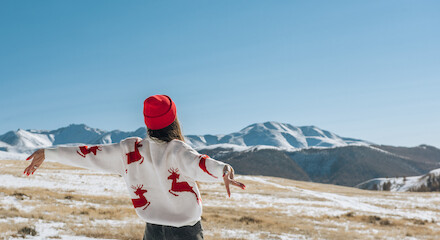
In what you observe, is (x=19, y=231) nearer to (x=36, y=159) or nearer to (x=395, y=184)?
(x=36, y=159)

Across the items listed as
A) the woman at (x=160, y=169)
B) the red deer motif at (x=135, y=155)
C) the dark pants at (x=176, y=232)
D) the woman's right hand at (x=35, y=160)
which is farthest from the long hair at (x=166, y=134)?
the woman's right hand at (x=35, y=160)

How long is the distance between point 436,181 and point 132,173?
103 m

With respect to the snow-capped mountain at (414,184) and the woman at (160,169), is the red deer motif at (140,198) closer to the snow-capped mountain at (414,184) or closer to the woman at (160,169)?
the woman at (160,169)

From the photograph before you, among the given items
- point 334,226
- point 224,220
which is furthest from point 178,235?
point 334,226

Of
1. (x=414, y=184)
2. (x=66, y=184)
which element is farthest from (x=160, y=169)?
(x=414, y=184)

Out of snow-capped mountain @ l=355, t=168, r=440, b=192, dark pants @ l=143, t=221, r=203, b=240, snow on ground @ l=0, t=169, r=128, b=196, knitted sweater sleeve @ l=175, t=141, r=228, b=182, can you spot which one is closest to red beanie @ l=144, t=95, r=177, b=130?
knitted sweater sleeve @ l=175, t=141, r=228, b=182

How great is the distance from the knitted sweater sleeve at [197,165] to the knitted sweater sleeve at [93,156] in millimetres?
637

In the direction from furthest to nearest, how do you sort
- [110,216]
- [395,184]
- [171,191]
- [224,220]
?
[395,184] < [224,220] < [110,216] < [171,191]

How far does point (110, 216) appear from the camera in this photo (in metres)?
14.0

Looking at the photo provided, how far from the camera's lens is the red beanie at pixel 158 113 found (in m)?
2.90

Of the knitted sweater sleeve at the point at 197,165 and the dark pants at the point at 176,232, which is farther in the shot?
the dark pants at the point at 176,232

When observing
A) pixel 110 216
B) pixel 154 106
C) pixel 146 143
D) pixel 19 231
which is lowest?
pixel 110 216

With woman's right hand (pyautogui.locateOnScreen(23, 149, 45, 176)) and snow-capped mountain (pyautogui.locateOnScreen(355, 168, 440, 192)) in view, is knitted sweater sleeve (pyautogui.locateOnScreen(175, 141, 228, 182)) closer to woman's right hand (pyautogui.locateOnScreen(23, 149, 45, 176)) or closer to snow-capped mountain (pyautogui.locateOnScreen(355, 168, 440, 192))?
woman's right hand (pyautogui.locateOnScreen(23, 149, 45, 176))

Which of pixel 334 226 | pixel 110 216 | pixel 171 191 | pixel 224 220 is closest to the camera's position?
pixel 171 191
